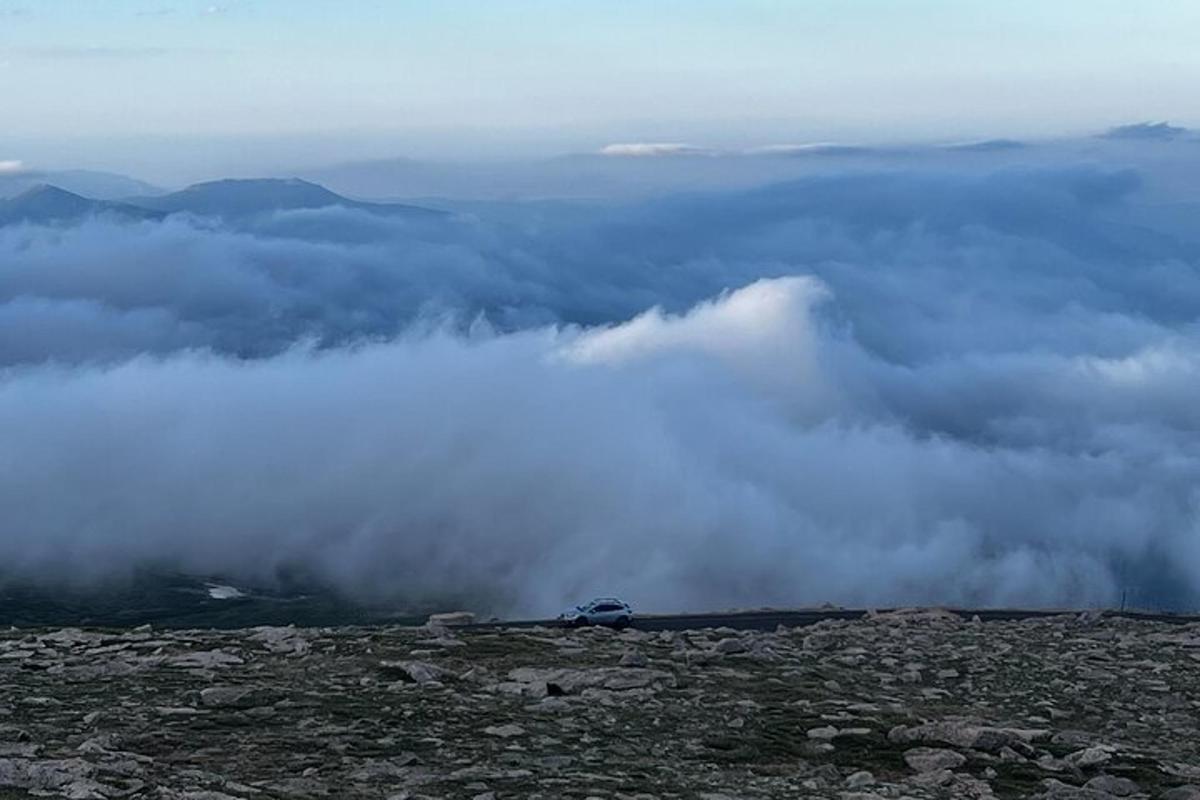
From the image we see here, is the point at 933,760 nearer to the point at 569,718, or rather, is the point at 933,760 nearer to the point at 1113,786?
the point at 1113,786

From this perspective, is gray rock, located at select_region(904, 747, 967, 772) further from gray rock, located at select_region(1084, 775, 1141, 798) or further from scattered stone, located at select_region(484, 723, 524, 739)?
scattered stone, located at select_region(484, 723, 524, 739)

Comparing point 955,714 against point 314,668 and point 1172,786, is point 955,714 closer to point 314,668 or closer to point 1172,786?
point 1172,786

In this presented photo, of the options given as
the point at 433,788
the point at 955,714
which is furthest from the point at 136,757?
the point at 955,714

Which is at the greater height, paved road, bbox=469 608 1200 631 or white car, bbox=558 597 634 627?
white car, bbox=558 597 634 627

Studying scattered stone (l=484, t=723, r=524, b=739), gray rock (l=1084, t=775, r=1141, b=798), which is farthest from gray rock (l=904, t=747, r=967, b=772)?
scattered stone (l=484, t=723, r=524, b=739)

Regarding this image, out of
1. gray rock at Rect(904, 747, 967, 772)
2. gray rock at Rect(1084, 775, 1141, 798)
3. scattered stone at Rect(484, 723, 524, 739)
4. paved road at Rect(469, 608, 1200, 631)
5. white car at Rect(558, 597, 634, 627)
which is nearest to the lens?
gray rock at Rect(1084, 775, 1141, 798)

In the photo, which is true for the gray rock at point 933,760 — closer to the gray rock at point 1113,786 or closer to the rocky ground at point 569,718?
the rocky ground at point 569,718

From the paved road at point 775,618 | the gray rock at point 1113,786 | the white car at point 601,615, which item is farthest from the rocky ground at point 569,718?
the paved road at point 775,618
